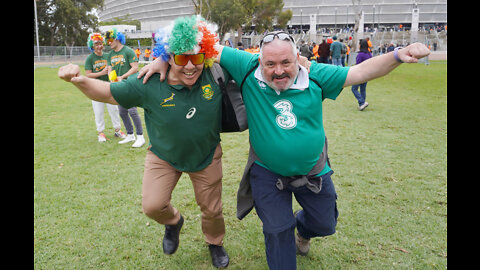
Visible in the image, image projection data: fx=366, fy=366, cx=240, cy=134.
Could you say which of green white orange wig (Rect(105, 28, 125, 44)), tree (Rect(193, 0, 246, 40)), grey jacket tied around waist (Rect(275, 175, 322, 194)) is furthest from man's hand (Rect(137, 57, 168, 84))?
tree (Rect(193, 0, 246, 40))

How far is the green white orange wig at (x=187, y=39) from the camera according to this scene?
3072mm

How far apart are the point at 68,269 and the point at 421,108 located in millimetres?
10942

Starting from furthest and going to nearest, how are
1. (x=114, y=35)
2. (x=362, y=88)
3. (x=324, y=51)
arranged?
1. (x=324, y=51)
2. (x=362, y=88)
3. (x=114, y=35)

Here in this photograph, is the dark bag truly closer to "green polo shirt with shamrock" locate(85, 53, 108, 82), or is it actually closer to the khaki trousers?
the khaki trousers

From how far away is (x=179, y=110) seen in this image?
10.6ft

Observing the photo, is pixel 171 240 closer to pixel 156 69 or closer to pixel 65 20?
pixel 156 69

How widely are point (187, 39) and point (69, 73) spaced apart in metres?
0.97

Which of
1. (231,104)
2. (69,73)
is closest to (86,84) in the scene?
(69,73)

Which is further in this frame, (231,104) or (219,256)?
(219,256)

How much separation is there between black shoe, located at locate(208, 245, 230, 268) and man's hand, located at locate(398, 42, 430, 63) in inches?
95.0

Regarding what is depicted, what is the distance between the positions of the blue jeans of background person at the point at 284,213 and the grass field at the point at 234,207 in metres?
0.57

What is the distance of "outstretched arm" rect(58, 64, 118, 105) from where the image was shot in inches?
112

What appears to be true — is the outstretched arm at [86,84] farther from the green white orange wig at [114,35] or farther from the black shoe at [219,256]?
the green white orange wig at [114,35]
